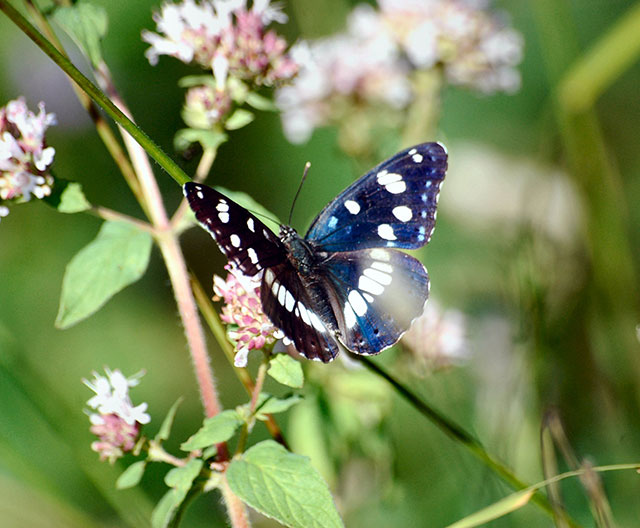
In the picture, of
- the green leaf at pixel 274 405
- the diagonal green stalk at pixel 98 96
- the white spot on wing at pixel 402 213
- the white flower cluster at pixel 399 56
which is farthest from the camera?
the white flower cluster at pixel 399 56

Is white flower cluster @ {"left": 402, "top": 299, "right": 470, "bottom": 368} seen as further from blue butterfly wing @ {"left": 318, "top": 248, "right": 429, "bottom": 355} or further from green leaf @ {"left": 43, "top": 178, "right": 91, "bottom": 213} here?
green leaf @ {"left": 43, "top": 178, "right": 91, "bottom": 213}

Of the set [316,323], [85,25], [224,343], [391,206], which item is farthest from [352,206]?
[85,25]

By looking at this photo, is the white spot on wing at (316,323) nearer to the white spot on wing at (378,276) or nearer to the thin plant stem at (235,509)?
the white spot on wing at (378,276)

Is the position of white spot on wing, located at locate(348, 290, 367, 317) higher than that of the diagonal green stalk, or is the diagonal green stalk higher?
the diagonal green stalk

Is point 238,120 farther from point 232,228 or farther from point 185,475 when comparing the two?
point 185,475

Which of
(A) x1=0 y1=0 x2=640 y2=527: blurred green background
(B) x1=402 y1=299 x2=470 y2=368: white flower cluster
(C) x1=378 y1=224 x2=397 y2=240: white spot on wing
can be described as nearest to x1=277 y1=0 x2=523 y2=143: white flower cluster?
(A) x1=0 y1=0 x2=640 y2=527: blurred green background

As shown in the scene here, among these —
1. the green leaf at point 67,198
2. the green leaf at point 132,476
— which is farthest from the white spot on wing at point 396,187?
the green leaf at point 132,476

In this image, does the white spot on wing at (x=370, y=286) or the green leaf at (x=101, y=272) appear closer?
the green leaf at (x=101, y=272)
